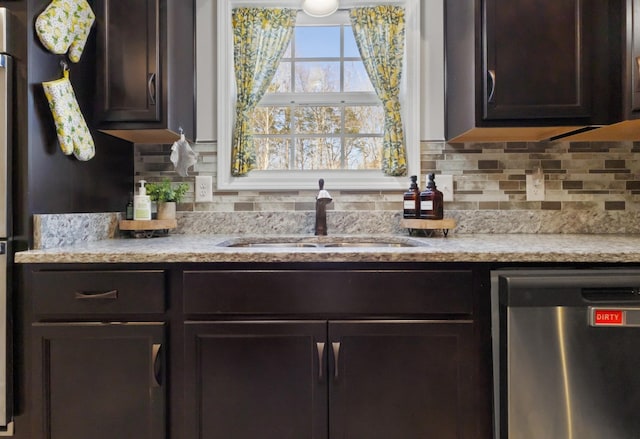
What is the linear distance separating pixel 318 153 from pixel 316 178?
17 centimetres

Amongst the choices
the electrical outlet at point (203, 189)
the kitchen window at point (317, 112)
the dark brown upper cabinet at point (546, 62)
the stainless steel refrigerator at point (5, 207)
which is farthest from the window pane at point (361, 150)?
the stainless steel refrigerator at point (5, 207)

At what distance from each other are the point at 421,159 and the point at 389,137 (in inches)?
7.6

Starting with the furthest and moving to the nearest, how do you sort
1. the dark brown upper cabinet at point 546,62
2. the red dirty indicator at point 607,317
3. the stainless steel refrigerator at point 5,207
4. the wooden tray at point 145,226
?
1. the wooden tray at point 145,226
2. the dark brown upper cabinet at point 546,62
3. the stainless steel refrigerator at point 5,207
4. the red dirty indicator at point 607,317

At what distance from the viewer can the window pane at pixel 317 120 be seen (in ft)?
6.75

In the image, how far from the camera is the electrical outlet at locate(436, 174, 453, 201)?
1.88 metres

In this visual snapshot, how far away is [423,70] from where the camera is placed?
190cm

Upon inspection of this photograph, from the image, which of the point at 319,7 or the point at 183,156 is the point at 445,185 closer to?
the point at 319,7

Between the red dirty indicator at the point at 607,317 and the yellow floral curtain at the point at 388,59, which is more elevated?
the yellow floral curtain at the point at 388,59

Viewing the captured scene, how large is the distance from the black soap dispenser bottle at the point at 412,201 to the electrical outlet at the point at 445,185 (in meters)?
0.17

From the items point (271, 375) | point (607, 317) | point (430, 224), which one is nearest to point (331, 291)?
point (271, 375)

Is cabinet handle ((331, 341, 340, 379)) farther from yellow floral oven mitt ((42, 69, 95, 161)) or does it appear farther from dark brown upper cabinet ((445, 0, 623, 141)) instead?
yellow floral oven mitt ((42, 69, 95, 161))

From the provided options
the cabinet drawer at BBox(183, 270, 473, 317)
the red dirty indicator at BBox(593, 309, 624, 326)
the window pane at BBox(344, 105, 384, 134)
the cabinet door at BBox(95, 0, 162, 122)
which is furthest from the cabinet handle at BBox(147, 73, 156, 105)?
the red dirty indicator at BBox(593, 309, 624, 326)

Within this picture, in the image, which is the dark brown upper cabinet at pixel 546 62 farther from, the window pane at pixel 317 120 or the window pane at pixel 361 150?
the window pane at pixel 317 120

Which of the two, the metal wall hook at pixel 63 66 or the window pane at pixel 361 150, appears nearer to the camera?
the metal wall hook at pixel 63 66
